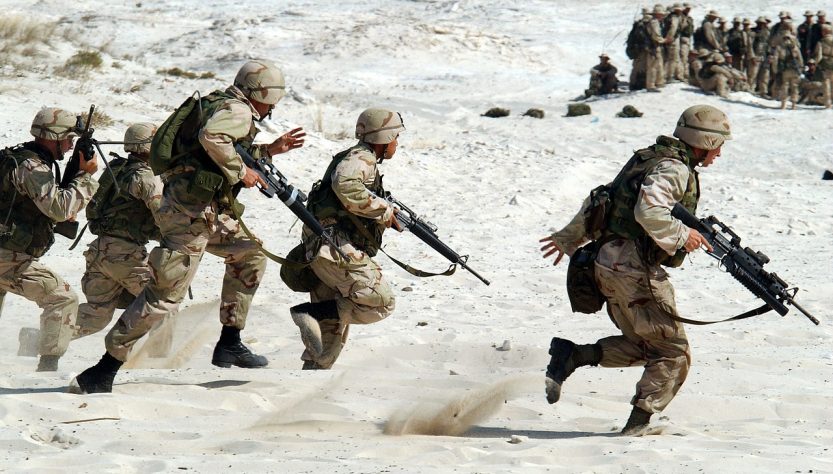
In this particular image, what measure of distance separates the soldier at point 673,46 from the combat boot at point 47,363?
1768cm

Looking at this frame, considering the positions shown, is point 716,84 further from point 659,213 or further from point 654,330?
point 659,213

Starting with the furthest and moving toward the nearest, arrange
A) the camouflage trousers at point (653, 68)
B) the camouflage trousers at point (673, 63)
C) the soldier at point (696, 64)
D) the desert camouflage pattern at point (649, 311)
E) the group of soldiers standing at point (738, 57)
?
the camouflage trousers at point (673, 63) → the soldier at point (696, 64) → the camouflage trousers at point (653, 68) → the group of soldiers standing at point (738, 57) → the desert camouflage pattern at point (649, 311)

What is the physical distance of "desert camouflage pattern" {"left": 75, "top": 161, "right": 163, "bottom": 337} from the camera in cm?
680

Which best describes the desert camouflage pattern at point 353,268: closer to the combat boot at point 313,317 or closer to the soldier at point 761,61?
the combat boot at point 313,317

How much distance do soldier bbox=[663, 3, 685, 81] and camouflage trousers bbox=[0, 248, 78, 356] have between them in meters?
17.6

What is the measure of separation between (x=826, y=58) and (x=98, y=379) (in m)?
18.7

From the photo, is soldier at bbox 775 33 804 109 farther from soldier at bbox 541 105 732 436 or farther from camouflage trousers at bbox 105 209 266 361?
camouflage trousers at bbox 105 209 266 361

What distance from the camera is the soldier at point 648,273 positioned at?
545 cm

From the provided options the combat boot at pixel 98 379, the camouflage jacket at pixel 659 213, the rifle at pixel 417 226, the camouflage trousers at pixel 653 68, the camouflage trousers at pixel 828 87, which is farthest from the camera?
the camouflage trousers at pixel 653 68

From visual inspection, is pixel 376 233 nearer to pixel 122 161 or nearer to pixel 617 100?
pixel 122 161

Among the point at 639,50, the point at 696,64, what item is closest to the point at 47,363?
the point at 639,50

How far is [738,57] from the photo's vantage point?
931 inches

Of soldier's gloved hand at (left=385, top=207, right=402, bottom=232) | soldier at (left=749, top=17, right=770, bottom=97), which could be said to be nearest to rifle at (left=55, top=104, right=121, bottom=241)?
soldier's gloved hand at (left=385, top=207, right=402, bottom=232)

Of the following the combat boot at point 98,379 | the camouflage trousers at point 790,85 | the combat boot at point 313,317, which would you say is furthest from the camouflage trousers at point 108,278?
the camouflage trousers at point 790,85
